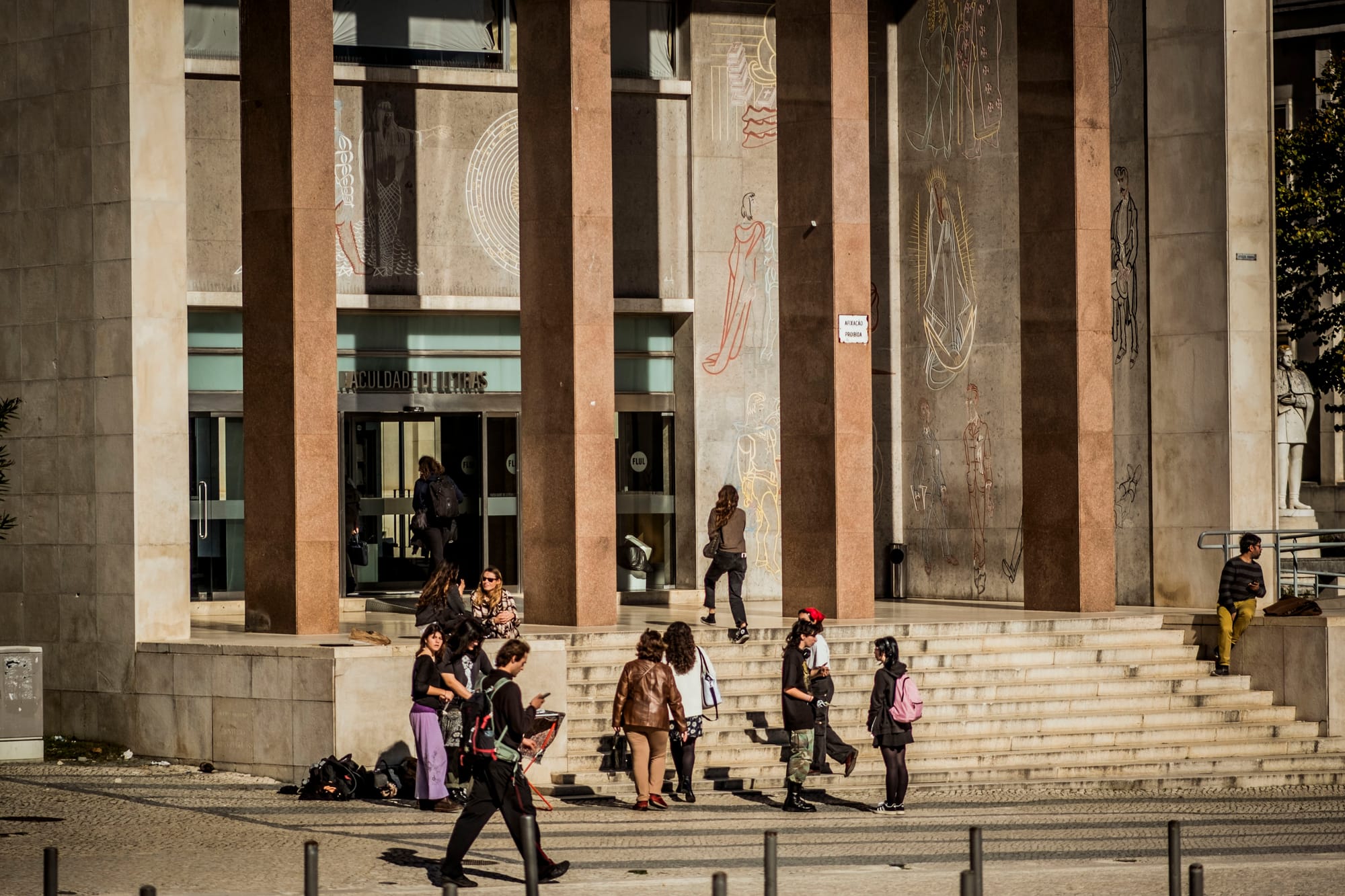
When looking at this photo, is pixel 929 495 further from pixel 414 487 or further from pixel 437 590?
pixel 437 590

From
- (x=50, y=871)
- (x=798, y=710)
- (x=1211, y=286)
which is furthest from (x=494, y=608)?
(x=1211, y=286)

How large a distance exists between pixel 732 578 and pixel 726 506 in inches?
41.5

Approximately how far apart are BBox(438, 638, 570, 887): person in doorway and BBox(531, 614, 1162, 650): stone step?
6199 millimetres

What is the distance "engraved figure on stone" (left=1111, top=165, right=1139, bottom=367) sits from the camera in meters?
24.7

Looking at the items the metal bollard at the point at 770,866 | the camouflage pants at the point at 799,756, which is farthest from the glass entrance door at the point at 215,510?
the metal bollard at the point at 770,866

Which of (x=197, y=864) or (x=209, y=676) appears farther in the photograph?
(x=209, y=676)

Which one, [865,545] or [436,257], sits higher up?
[436,257]

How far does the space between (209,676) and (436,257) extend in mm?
9141

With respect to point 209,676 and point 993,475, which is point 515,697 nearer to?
point 209,676

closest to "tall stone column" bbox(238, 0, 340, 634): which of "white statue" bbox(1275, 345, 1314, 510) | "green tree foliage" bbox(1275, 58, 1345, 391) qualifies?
"white statue" bbox(1275, 345, 1314, 510)

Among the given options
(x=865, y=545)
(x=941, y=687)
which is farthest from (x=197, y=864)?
(x=865, y=545)

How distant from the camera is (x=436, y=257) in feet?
84.5

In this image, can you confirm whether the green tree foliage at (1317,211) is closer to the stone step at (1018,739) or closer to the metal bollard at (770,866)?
the stone step at (1018,739)

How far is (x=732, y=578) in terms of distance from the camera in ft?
68.4
